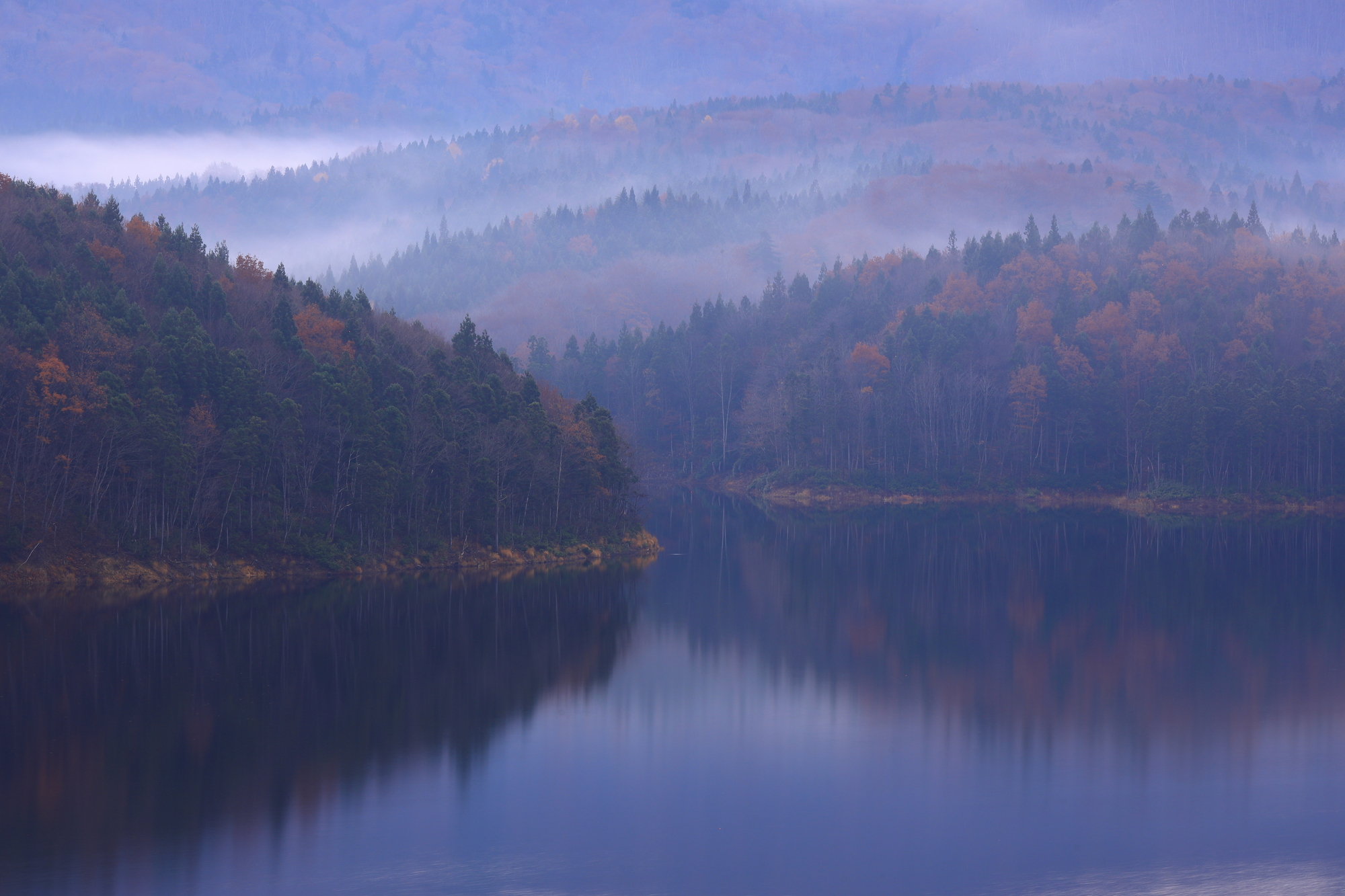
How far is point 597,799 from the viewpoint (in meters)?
23.6

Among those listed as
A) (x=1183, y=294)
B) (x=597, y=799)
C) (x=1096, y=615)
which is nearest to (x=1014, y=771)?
(x=597, y=799)

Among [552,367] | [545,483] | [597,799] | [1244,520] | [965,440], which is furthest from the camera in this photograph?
[552,367]

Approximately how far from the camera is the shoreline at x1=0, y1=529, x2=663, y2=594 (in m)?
46.3

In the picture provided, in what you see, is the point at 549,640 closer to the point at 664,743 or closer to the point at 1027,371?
the point at 664,743

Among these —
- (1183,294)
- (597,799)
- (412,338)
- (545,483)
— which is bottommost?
(597,799)

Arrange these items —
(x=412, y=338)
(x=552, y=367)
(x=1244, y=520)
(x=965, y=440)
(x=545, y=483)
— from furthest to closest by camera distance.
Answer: (x=552, y=367), (x=965, y=440), (x=1244, y=520), (x=412, y=338), (x=545, y=483)

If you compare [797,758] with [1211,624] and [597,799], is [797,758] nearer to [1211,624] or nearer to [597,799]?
[597,799]

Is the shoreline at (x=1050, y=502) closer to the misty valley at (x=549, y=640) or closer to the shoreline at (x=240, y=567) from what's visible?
the misty valley at (x=549, y=640)

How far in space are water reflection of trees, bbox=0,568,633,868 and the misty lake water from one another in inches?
4.8

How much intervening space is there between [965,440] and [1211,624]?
3152 inches

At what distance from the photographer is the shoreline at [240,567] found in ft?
152

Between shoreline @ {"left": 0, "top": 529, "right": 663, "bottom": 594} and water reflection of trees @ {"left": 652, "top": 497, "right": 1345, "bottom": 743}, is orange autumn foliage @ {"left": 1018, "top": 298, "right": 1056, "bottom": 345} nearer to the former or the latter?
water reflection of trees @ {"left": 652, "top": 497, "right": 1345, "bottom": 743}

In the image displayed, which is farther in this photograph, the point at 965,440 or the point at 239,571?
the point at 965,440

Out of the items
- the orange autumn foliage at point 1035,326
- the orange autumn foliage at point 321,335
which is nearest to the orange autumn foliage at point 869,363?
the orange autumn foliage at point 1035,326
